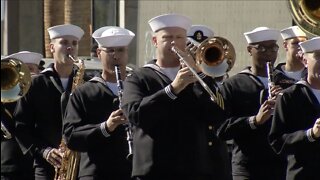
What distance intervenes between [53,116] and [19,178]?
4.23 ft

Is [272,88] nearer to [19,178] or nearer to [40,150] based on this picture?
[40,150]

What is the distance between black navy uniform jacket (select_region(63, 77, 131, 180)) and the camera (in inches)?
344

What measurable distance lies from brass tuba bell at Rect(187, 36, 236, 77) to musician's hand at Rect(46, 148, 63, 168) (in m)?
2.00

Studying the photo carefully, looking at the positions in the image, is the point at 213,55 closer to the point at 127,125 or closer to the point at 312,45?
the point at 312,45

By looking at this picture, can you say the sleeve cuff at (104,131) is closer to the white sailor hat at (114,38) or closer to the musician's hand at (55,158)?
the white sailor hat at (114,38)

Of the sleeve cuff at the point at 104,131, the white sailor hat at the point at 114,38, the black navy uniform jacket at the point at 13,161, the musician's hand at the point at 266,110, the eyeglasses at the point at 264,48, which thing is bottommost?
the black navy uniform jacket at the point at 13,161

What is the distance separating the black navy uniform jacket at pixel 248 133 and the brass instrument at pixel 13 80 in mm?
1656

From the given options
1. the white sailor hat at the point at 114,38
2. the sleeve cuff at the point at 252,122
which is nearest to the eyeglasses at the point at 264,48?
the sleeve cuff at the point at 252,122

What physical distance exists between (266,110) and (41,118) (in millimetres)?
2074

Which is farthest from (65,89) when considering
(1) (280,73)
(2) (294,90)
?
(2) (294,90)

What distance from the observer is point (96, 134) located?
863cm

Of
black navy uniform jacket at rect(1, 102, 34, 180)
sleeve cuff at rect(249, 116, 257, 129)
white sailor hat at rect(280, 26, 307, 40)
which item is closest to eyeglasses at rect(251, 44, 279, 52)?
white sailor hat at rect(280, 26, 307, 40)

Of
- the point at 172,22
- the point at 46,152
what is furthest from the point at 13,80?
the point at 46,152

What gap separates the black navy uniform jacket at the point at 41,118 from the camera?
32.4ft
